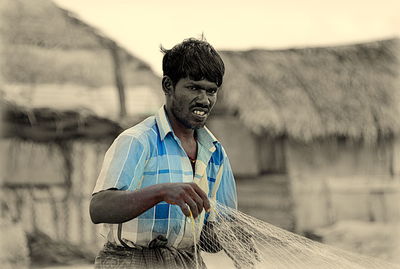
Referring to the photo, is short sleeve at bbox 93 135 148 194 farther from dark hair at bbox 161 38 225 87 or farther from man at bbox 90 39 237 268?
dark hair at bbox 161 38 225 87

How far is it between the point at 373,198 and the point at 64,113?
4259mm

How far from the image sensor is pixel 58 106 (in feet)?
30.5

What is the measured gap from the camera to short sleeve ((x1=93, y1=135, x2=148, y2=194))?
2.41 meters

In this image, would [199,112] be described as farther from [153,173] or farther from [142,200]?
[142,200]

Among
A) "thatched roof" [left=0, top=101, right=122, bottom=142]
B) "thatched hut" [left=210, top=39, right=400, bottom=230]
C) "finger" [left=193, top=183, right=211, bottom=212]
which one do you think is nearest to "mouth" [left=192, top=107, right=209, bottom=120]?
"finger" [left=193, top=183, right=211, bottom=212]

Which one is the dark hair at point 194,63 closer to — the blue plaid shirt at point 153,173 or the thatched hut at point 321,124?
the blue plaid shirt at point 153,173

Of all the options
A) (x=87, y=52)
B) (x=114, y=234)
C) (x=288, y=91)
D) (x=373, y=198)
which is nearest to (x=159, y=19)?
(x=87, y=52)

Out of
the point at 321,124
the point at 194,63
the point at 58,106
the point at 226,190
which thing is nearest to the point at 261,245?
the point at 226,190

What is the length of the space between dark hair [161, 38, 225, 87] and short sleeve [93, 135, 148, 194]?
346mm

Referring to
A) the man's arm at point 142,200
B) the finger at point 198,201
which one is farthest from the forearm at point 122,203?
the finger at point 198,201

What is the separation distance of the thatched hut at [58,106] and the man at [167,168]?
6.61 m

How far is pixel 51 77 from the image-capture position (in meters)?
9.38

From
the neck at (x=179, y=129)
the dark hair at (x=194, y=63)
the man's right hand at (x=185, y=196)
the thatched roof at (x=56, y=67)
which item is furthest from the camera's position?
the thatched roof at (x=56, y=67)

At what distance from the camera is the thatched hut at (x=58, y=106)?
9281 millimetres
